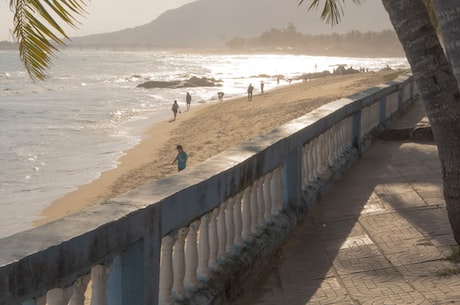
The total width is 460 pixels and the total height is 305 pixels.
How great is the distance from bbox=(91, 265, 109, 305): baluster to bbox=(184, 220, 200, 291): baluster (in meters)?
1.03

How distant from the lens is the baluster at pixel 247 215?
512cm

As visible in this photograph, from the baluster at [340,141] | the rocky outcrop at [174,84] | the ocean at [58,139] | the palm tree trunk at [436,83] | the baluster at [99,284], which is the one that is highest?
the palm tree trunk at [436,83]

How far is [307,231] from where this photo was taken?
628 cm

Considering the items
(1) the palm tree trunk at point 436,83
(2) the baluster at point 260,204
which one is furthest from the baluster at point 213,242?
(1) the palm tree trunk at point 436,83

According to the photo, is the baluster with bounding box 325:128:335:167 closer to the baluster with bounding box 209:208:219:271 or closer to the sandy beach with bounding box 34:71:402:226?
the baluster with bounding box 209:208:219:271

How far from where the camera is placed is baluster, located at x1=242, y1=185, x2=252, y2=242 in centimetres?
512

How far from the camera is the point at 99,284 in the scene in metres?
3.04

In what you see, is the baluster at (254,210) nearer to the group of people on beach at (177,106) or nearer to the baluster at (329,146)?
the baluster at (329,146)

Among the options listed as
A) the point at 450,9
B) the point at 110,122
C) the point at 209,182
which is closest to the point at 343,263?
the point at 209,182

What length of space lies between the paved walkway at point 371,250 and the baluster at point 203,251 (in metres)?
0.45

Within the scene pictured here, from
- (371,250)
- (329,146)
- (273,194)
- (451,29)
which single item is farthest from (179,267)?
(329,146)

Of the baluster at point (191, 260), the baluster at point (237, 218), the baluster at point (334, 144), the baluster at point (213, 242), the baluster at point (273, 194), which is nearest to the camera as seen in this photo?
the baluster at point (191, 260)

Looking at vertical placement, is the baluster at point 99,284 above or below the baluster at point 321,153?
above

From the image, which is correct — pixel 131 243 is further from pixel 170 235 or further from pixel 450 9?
pixel 450 9
